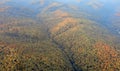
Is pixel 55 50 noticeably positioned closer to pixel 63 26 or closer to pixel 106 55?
pixel 106 55

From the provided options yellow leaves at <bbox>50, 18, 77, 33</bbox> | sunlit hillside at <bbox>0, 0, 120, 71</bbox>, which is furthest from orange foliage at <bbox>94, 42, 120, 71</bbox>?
yellow leaves at <bbox>50, 18, 77, 33</bbox>

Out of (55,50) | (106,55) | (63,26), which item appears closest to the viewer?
(106,55)

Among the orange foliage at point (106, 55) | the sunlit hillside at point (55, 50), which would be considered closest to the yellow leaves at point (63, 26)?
the sunlit hillside at point (55, 50)

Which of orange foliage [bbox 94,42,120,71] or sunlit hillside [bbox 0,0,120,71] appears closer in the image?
sunlit hillside [bbox 0,0,120,71]

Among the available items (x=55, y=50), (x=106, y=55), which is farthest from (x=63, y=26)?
(x=106, y=55)

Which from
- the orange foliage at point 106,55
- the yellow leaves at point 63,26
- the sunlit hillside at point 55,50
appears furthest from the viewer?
the yellow leaves at point 63,26

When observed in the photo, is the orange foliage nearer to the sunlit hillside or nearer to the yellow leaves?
the sunlit hillside

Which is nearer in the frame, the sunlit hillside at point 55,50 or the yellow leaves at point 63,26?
the sunlit hillside at point 55,50

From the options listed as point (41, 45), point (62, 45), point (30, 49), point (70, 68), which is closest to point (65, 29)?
point (62, 45)

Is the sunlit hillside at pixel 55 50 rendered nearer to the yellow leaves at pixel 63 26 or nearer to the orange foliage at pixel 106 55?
the orange foliage at pixel 106 55

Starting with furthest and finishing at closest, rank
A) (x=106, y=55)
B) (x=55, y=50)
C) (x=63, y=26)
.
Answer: (x=63, y=26) → (x=55, y=50) → (x=106, y=55)

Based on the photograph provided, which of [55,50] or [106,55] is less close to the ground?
[55,50]
